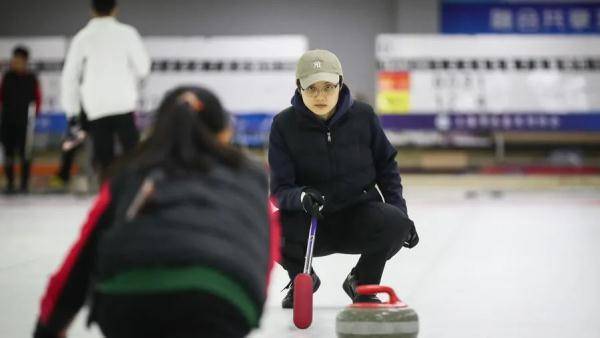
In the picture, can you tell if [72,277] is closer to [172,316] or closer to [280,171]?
[172,316]

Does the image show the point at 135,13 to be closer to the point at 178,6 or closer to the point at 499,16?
the point at 178,6

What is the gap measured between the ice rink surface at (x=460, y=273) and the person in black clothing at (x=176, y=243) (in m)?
1.21

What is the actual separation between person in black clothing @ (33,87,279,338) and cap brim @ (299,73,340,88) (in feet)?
4.70

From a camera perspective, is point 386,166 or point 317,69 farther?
point 386,166

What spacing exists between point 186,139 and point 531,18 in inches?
524

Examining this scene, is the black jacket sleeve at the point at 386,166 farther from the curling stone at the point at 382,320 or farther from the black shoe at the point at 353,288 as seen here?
the curling stone at the point at 382,320

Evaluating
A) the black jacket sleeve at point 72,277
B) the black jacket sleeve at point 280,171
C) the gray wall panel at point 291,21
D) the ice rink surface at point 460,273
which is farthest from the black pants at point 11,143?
the black jacket sleeve at point 72,277

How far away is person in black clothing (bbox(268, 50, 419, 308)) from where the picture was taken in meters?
3.48

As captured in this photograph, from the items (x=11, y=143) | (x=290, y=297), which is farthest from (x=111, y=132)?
(x=11, y=143)

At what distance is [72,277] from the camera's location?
6.32ft

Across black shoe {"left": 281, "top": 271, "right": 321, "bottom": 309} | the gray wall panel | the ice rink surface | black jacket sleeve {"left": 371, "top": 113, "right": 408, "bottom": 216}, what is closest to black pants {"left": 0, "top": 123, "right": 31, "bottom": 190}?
the ice rink surface

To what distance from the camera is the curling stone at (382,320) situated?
8.28 ft

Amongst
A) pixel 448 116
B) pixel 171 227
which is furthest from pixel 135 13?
pixel 171 227

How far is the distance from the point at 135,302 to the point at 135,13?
45.3ft
